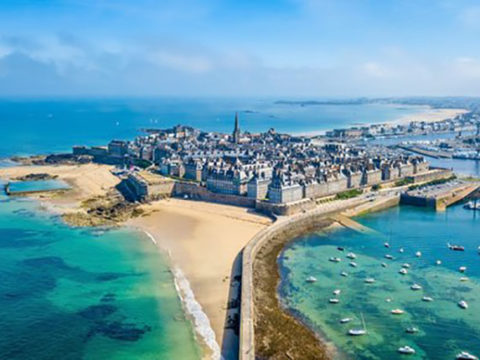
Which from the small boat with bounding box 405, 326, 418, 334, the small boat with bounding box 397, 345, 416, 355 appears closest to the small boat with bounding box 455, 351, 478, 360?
the small boat with bounding box 397, 345, 416, 355

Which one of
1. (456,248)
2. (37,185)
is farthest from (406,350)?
(37,185)

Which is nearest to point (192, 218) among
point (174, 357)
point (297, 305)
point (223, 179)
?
point (223, 179)

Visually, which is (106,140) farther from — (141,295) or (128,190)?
(141,295)

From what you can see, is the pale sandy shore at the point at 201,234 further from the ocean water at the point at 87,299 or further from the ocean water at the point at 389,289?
the ocean water at the point at 389,289

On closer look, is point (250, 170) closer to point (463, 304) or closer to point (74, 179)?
point (74, 179)

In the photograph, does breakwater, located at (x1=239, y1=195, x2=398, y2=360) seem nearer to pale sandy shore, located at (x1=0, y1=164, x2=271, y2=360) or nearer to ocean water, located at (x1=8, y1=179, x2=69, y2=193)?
pale sandy shore, located at (x1=0, y1=164, x2=271, y2=360)
